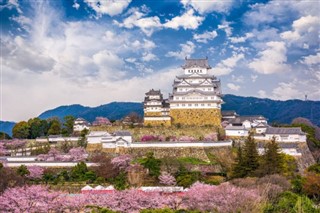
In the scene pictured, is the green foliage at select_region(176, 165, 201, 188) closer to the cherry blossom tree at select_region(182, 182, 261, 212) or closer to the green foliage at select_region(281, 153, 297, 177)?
the cherry blossom tree at select_region(182, 182, 261, 212)

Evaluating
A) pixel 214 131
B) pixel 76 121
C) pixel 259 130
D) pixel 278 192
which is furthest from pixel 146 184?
pixel 76 121

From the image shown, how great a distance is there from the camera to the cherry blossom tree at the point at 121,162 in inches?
1229

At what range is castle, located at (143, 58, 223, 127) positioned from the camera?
42.0 meters

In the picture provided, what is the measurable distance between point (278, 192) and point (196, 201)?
4.89 m

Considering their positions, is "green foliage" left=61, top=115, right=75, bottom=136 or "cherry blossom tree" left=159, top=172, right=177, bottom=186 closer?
"cherry blossom tree" left=159, top=172, right=177, bottom=186

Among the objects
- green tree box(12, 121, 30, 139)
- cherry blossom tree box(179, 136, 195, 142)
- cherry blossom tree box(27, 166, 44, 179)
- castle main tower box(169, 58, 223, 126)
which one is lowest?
cherry blossom tree box(27, 166, 44, 179)

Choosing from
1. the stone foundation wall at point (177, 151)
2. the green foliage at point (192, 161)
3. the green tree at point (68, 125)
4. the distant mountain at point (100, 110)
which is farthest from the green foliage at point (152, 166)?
the distant mountain at point (100, 110)

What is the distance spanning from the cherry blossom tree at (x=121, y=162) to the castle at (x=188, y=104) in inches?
397

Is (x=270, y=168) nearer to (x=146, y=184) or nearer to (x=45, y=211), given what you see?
(x=146, y=184)

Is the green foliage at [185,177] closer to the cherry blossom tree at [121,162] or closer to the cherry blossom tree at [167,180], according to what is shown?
the cherry blossom tree at [167,180]

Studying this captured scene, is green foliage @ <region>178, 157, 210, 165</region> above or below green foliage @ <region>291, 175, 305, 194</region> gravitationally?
above

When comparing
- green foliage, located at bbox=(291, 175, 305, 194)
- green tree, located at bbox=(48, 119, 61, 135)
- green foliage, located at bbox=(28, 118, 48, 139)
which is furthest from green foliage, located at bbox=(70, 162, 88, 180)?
green foliage, located at bbox=(28, 118, 48, 139)

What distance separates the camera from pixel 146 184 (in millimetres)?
28312

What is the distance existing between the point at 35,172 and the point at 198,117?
59.4 feet
